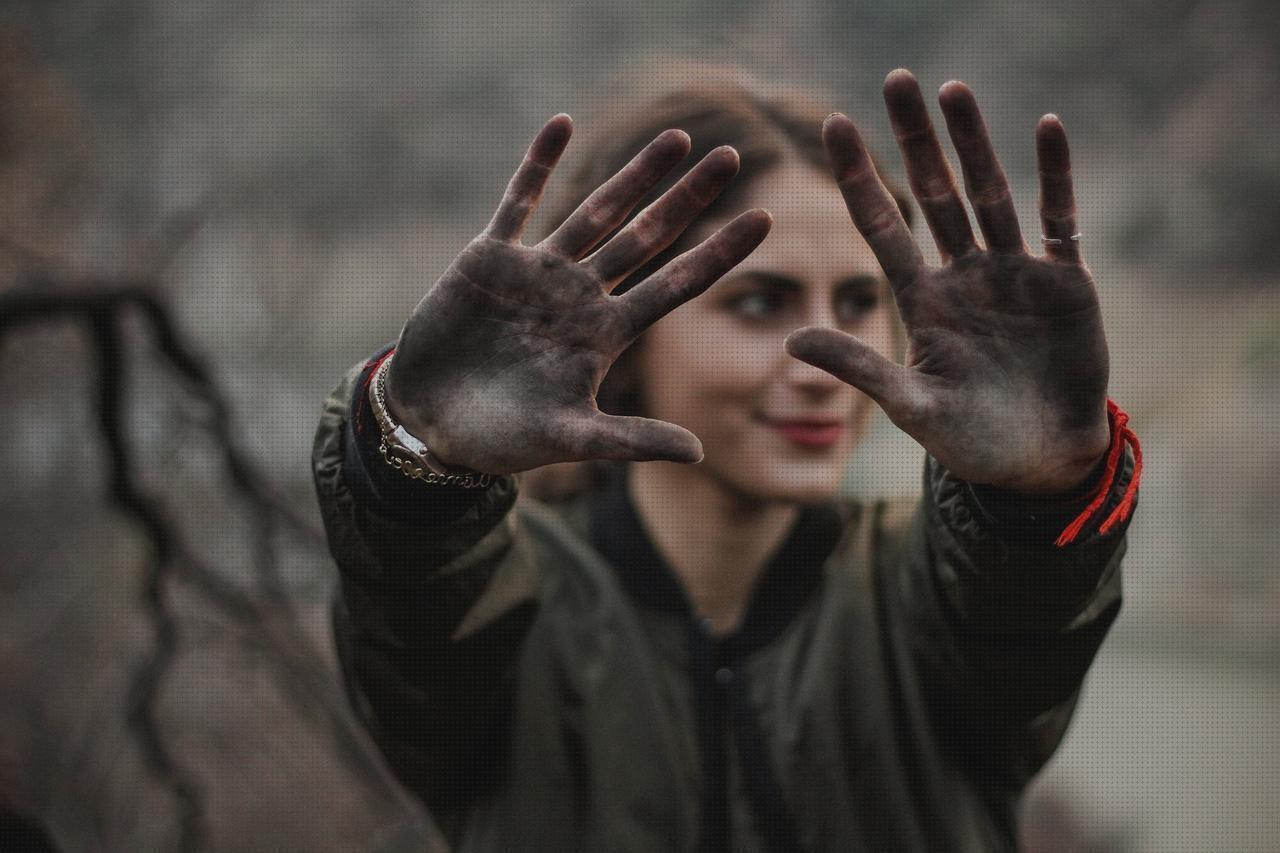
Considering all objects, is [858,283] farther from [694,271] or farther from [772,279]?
[694,271]

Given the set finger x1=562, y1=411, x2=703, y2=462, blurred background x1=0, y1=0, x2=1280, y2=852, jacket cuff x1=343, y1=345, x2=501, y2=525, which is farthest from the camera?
blurred background x1=0, y1=0, x2=1280, y2=852

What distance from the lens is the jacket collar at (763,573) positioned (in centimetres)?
136

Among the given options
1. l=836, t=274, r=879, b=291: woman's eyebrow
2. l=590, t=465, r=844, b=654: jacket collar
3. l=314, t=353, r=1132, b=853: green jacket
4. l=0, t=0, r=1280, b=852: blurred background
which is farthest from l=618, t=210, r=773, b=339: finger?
l=0, t=0, r=1280, b=852: blurred background

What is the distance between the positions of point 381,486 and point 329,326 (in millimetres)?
2718

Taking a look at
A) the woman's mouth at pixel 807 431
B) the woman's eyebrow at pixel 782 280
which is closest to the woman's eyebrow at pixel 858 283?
the woman's eyebrow at pixel 782 280

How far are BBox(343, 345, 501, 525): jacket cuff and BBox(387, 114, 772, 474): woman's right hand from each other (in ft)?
0.15

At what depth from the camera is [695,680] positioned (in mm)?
1326

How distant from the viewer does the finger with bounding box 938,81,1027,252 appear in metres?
0.83

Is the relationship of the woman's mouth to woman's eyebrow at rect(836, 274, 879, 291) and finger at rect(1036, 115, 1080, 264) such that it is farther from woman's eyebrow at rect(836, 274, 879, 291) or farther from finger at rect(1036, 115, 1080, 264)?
finger at rect(1036, 115, 1080, 264)

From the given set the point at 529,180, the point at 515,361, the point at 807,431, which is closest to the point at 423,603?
the point at 515,361

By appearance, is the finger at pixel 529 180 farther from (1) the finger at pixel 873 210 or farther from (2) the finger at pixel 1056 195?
(2) the finger at pixel 1056 195

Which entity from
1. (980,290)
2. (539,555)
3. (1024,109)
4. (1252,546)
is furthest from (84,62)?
(1252,546)

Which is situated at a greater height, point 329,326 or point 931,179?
point 931,179

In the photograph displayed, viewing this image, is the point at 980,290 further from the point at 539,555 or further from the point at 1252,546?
the point at 1252,546
